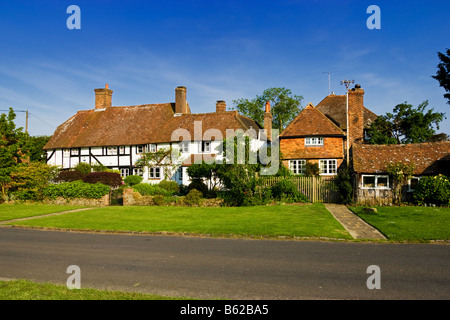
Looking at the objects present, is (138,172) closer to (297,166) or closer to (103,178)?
(103,178)

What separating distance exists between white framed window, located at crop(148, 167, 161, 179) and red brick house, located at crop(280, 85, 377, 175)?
491 inches

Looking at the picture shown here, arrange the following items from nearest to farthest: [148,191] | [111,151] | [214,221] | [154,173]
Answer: [214,221], [148,191], [154,173], [111,151]

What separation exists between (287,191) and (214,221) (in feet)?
29.2

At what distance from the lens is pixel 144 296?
6.36m

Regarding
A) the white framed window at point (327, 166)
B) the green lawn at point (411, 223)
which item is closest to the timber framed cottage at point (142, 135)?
the white framed window at point (327, 166)

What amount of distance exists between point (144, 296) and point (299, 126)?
32.4 metres

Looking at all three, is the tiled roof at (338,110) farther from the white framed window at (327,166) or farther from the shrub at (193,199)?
the shrub at (193,199)

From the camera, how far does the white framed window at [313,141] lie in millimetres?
35719

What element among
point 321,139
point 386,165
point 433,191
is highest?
point 321,139

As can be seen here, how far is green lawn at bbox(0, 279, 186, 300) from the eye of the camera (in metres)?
6.12

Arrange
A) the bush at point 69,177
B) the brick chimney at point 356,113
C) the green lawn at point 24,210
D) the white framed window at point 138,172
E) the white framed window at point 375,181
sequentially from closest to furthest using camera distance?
the green lawn at point 24,210
the white framed window at point 375,181
the bush at point 69,177
the brick chimney at point 356,113
the white framed window at point 138,172

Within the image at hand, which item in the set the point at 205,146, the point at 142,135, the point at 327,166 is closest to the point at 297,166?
the point at 327,166

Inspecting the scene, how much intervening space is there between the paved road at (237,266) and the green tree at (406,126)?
25192mm

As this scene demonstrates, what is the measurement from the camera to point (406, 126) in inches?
1387
